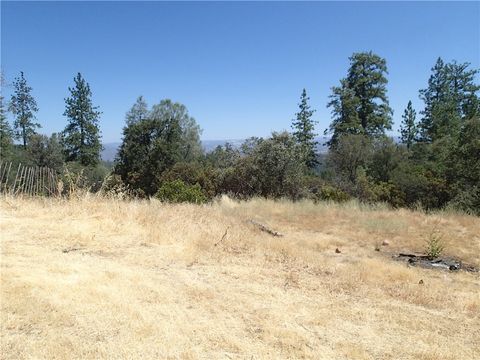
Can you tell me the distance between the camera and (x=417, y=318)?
3973mm

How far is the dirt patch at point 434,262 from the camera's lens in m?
7.21

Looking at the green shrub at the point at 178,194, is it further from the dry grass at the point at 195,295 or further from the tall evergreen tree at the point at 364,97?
the tall evergreen tree at the point at 364,97

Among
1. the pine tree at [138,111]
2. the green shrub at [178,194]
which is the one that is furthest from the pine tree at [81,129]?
the green shrub at [178,194]

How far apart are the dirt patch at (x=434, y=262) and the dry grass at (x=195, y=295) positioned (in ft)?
1.17

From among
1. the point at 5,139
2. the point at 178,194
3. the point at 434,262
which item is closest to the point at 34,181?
the point at 178,194

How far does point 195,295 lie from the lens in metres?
4.14

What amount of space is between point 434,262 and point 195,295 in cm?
539

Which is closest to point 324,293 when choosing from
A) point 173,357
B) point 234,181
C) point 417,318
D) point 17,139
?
point 417,318

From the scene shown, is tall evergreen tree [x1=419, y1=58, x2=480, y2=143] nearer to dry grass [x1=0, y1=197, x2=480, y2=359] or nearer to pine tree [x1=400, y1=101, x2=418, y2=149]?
pine tree [x1=400, y1=101, x2=418, y2=149]

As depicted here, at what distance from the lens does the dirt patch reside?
23.6ft

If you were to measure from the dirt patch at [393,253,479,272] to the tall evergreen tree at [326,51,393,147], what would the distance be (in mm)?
30961

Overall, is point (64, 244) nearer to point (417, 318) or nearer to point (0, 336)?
point (0, 336)

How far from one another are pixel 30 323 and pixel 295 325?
230cm

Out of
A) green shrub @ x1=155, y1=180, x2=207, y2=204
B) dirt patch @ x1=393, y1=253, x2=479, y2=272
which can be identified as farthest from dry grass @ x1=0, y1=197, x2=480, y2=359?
green shrub @ x1=155, y1=180, x2=207, y2=204
